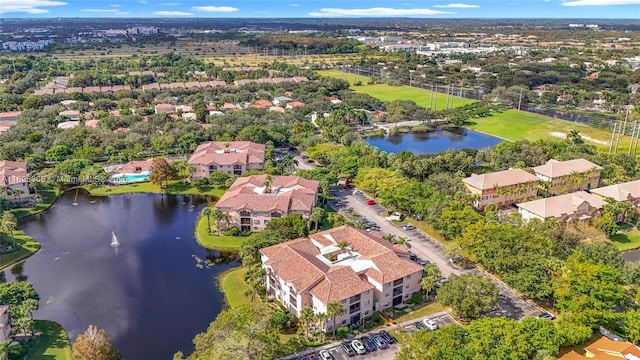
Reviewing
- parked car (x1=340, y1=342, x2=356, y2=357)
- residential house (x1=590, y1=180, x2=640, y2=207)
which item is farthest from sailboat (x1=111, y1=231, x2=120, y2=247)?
residential house (x1=590, y1=180, x2=640, y2=207)

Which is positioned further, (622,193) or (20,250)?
(622,193)

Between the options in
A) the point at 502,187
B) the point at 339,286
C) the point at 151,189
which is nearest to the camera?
the point at 339,286

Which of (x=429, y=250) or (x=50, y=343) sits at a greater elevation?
(x=429, y=250)

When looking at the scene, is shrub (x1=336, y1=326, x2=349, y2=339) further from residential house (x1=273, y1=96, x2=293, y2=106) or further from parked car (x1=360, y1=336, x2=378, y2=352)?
residential house (x1=273, y1=96, x2=293, y2=106)

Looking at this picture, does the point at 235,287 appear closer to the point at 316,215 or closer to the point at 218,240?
the point at 218,240

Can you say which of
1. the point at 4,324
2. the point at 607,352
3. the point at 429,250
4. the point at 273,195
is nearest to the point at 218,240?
the point at 273,195

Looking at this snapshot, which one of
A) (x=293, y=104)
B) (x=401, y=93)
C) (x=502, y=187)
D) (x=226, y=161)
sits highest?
(x=293, y=104)
